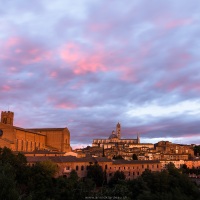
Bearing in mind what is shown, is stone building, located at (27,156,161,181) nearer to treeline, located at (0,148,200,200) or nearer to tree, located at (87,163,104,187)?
tree, located at (87,163,104,187)

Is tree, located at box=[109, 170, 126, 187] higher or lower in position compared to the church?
lower

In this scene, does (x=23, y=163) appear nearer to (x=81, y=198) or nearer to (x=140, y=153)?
(x=81, y=198)

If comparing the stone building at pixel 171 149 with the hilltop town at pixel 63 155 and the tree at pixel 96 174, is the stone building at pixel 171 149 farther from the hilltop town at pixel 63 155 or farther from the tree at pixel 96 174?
the tree at pixel 96 174

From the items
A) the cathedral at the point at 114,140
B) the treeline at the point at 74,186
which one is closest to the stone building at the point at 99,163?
the treeline at the point at 74,186

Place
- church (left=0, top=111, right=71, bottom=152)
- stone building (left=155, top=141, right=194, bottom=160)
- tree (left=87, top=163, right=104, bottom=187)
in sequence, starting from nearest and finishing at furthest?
tree (left=87, top=163, right=104, bottom=187)
church (left=0, top=111, right=71, bottom=152)
stone building (left=155, top=141, right=194, bottom=160)

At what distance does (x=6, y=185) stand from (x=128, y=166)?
39265 mm

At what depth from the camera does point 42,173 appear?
40.3m

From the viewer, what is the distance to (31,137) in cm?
6531

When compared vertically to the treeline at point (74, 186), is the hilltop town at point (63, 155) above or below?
above

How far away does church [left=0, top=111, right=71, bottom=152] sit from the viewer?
194ft

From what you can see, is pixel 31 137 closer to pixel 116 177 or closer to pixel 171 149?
pixel 116 177

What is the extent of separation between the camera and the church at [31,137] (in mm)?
59000

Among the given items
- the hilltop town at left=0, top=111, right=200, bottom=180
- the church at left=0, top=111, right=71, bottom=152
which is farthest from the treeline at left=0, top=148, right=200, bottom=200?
the church at left=0, top=111, right=71, bottom=152

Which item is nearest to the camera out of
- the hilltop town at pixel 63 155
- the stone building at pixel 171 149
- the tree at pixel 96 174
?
the tree at pixel 96 174
